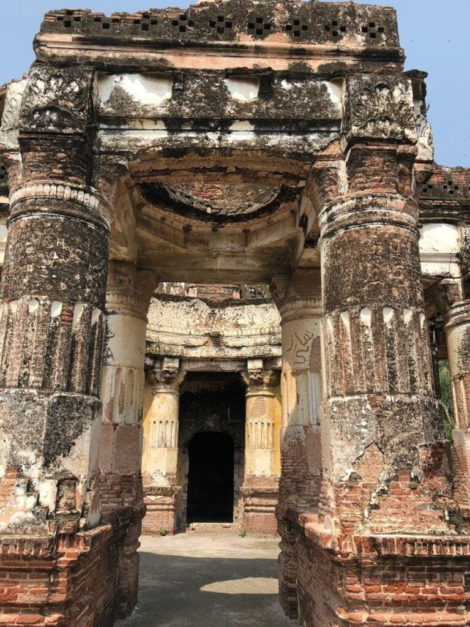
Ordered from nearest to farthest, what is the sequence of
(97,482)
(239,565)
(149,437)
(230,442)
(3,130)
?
(97,482) → (3,130) → (239,565) → (149,437) → (230,442)

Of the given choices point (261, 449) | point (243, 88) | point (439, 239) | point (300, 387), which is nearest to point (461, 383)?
point (439, 239)

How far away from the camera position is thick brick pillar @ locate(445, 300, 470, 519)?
920 centimetres

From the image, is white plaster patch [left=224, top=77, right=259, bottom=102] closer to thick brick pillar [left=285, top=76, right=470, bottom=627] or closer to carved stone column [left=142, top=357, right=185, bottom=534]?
thick brick pillar [left=285, top=76, right=470, bottom=627]

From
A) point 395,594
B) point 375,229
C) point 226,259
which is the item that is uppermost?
point 226,259

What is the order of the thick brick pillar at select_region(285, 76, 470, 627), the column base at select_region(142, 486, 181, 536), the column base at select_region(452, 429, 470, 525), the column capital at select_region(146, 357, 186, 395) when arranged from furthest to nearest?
the column capital at select_region(146, 357, 186, 395) → the column base at select_region(142, 486, 181, 536) → the column base at select_region(452, 429, 470, 525) → the thick brick pillar at select_region(285, 76, 470, 627)

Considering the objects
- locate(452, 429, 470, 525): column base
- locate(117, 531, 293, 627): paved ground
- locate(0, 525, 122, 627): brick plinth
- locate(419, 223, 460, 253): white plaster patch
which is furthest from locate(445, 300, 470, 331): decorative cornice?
locate(0, 525, 122, 627): brick plinth

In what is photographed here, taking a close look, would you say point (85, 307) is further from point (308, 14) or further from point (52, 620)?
point (308, 14)

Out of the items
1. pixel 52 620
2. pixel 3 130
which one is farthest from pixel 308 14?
pixel 52 620

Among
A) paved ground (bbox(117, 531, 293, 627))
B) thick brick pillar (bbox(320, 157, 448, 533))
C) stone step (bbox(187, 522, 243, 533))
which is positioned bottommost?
paved ground (bbox(117, 531, 293, 627))

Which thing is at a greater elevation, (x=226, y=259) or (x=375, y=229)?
(x=226, y=259)

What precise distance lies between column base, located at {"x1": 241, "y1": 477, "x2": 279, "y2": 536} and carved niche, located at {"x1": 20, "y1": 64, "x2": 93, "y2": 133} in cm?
1175

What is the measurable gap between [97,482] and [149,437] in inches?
413

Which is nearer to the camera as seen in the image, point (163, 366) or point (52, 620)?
point (52, 620)

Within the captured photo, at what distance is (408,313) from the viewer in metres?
5.21
